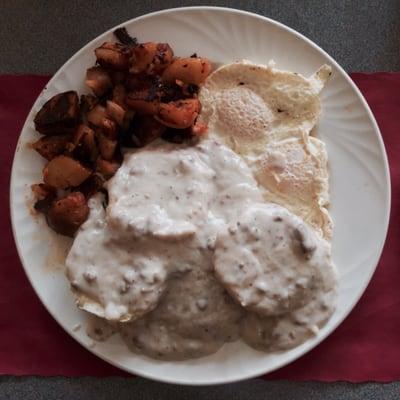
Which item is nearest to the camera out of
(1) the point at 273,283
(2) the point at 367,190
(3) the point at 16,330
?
(1) the point at 273,283

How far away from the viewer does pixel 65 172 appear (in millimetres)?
1936

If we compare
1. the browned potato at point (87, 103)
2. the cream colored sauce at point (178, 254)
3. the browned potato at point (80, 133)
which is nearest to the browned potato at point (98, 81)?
the browned potato at point (87, 103)

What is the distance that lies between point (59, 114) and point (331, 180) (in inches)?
35.9

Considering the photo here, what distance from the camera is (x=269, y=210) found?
6.19 feet

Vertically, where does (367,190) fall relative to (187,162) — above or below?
below

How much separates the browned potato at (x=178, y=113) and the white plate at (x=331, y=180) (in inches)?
9.9

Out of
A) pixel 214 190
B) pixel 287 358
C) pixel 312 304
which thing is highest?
pixel 214 190

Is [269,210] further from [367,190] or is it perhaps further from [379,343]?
[379,343]

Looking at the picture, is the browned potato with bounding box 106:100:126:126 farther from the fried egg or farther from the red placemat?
the red placemat

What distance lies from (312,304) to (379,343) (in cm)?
38

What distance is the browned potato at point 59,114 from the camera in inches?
76.2

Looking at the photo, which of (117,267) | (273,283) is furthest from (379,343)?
(117,267)

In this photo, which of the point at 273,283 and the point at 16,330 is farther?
the point at 16,330

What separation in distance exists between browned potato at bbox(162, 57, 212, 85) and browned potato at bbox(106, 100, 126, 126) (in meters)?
0.17
